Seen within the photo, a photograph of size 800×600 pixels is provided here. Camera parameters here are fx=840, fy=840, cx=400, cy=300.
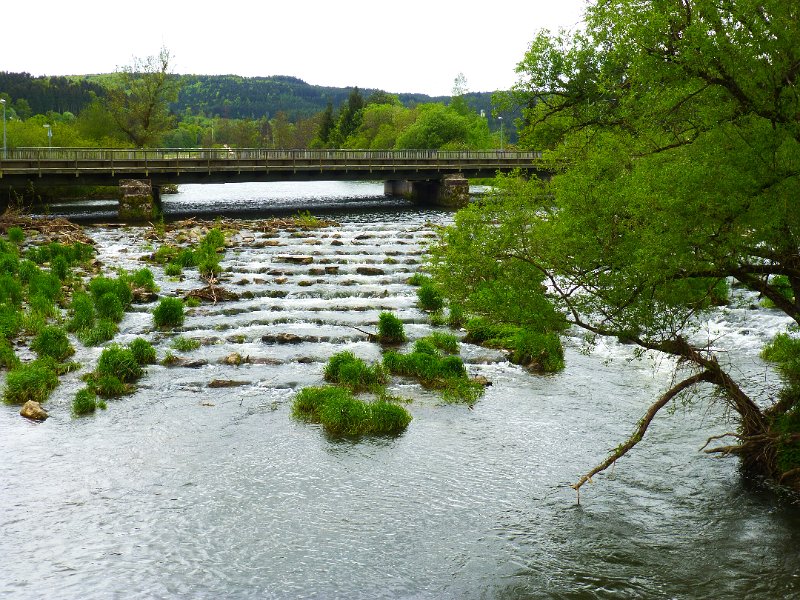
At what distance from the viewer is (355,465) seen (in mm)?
17359

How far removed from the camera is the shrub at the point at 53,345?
2422 centimetres

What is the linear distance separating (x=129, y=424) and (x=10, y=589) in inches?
276

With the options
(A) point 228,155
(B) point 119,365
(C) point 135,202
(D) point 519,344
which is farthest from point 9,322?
(A) point 228,155

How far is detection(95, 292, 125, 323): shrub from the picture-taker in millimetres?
28578

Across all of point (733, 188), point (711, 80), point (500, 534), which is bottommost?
point (500, 534)

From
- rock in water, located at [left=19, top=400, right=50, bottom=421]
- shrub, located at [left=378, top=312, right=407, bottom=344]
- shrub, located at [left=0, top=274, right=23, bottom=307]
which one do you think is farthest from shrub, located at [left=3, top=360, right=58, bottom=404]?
shrub, located at [left=378, top=312, right=407, bottom=344]

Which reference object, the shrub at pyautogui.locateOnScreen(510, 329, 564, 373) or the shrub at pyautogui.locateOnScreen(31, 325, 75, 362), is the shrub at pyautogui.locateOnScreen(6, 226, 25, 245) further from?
the shrub at pyautogui.locateOnScreen(510, 329, 564, 373)

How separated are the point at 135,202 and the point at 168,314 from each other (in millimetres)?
35185

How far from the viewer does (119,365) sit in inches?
894

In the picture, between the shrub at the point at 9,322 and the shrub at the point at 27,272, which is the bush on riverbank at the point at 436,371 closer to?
the shrub at the point at 9,322

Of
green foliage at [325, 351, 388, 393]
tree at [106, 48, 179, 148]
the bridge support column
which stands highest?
tree at [106, 48, 179, 148]

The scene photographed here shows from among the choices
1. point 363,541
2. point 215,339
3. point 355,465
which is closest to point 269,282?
point 215,339

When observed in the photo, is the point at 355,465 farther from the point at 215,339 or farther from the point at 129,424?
the point at 215,339

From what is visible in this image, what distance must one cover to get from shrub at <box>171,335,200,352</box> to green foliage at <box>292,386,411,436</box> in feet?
20.9
